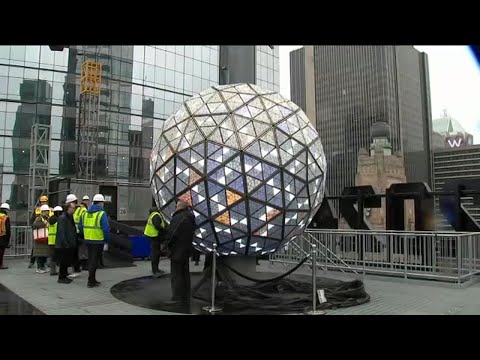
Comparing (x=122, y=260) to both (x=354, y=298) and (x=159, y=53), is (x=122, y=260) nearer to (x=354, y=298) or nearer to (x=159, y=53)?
(x=354, y=298)

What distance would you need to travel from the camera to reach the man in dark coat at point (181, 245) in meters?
7.07

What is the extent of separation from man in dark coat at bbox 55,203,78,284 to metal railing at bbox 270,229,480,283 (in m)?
5.12

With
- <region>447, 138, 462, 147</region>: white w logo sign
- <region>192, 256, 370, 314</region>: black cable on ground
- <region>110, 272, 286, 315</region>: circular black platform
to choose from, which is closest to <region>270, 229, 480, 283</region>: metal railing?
<region>192, 256, 370, 314</region>: black cable on ground

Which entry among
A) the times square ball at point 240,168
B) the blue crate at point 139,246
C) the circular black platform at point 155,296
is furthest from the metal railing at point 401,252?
the blue crate at point 139,246

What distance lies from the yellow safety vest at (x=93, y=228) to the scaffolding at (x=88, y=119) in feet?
90.9

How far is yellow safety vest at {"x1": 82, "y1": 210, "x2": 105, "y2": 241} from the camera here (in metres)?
8.90

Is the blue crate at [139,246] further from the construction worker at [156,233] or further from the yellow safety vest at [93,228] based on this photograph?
the yellow safety vest at [93,228]

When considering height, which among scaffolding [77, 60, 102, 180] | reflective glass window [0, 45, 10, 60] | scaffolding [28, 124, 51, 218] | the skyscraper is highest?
the skyscraper

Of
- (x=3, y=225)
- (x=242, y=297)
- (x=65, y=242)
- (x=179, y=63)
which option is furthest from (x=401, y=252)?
(x=179, y=63)

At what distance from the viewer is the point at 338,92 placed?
A: 8631cm

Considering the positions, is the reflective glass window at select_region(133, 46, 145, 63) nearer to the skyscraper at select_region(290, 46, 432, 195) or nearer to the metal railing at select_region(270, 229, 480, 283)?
the metal railing at select_region(270, 229, 480, 283)
